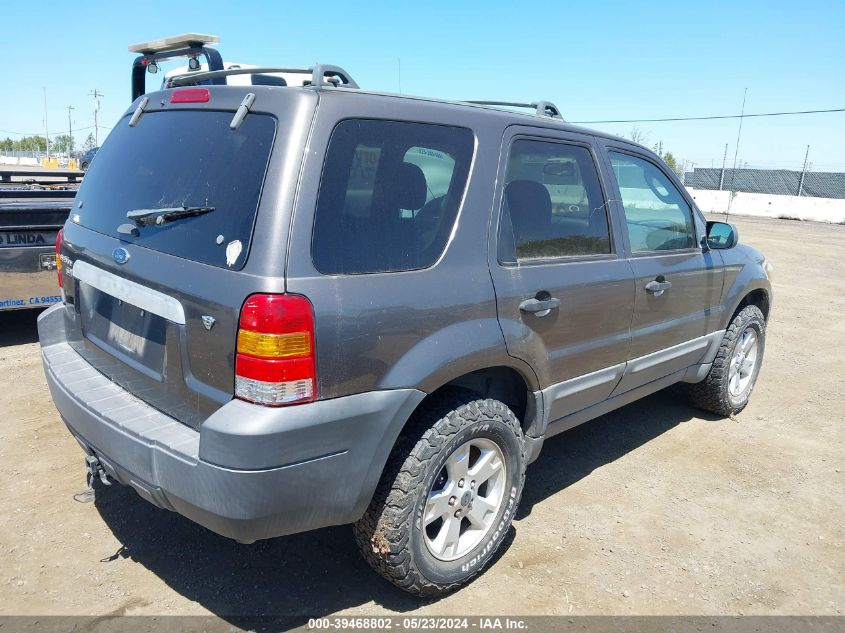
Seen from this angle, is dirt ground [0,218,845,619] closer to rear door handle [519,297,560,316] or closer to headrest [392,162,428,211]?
rear door handle [519,297,560,316]

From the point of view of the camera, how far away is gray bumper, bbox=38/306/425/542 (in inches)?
80.0

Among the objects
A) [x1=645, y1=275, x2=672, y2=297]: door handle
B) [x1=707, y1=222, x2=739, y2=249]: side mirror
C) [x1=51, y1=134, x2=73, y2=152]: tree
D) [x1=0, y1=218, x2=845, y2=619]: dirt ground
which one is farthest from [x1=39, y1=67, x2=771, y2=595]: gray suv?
[x1=51, y1=134, x2=73, y2=152]: tree

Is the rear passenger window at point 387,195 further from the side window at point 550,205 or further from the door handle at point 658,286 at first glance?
the door handle at point 658,286

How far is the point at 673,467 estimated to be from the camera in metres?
4.05

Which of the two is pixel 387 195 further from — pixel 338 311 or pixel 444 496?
pixel 444 496

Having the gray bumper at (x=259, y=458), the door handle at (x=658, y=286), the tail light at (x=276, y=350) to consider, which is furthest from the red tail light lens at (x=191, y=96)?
the door handle at (x=658, y=286)

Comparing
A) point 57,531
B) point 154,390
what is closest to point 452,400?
point 154,390

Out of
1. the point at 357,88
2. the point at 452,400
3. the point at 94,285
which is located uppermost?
the point at 357,88

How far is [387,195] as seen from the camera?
2377mm

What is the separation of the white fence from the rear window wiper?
27.8m

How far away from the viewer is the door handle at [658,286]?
351 centimetres

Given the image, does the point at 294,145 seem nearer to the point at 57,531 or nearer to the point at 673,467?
the point at 57,531

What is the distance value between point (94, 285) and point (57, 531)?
1.22m

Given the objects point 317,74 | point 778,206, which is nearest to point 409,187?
point 317,74
